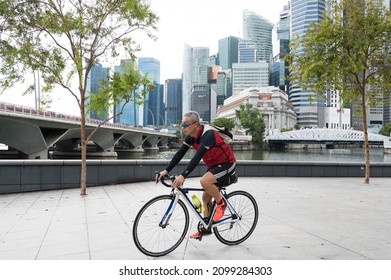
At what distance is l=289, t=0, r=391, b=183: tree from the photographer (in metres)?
11.7

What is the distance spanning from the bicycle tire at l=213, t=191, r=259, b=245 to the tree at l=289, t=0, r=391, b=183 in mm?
8562

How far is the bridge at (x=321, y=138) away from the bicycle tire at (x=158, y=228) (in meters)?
110

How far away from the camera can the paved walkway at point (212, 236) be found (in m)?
3.88

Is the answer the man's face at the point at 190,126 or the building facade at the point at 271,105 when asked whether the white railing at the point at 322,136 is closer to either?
the building facade at the point at 271,105

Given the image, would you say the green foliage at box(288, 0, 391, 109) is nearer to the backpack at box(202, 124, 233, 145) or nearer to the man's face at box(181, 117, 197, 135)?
the backpack at box(202, 124, 233, 145)

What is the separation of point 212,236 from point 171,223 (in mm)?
1171

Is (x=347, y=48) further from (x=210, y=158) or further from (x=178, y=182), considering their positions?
(x=178, y=182)

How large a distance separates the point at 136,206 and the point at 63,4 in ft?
20.0

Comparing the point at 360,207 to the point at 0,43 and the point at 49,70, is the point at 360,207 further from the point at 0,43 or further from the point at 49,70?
the point at 0,43

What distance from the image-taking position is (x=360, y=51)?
38.0 feet

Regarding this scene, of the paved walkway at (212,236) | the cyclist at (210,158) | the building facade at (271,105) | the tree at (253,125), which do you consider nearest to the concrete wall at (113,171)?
the paved walkway at (212,236)

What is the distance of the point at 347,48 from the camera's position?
1180 centimetres

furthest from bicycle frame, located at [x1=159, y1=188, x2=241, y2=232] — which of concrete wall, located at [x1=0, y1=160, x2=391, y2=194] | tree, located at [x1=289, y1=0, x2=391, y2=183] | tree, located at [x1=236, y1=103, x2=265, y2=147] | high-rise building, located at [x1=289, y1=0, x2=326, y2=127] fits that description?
high-rise building, located at [x1=289, y1=0, x2=326, y2=127]
